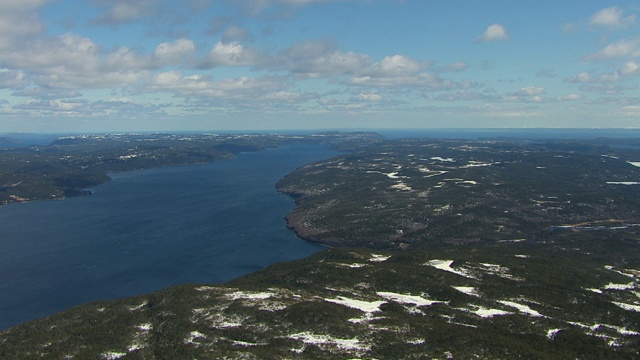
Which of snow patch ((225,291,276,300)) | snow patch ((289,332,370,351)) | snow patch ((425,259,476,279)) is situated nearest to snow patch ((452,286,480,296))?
snow patch ((425,259,476,279))

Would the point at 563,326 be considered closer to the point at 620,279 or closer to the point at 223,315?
the point at 620,279

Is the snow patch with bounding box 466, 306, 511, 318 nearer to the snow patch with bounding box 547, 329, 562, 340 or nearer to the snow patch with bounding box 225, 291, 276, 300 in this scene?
the snow patch with bounding box 547, 329, 562, 340

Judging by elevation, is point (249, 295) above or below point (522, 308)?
above

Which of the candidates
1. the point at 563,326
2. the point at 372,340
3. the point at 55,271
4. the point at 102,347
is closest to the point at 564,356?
the point at 563,326

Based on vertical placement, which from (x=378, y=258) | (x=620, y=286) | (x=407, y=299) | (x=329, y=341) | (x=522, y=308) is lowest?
(x=378, y=258)

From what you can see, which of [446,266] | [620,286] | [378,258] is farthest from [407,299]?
[620,286]

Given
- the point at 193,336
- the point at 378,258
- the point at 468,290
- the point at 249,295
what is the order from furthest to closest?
the point at 378,258, the point at 468,290, the point at 249,295, the point at 193,336

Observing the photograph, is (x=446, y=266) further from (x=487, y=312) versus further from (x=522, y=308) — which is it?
(x=487, y=312)

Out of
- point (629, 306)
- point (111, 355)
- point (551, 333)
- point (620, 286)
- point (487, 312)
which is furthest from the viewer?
point (620, 286)

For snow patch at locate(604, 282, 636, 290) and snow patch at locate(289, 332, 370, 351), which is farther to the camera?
snow patch at locate(604, 282, 636, 290)

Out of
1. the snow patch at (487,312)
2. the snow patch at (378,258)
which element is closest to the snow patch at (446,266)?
the snow patch at (378,258)

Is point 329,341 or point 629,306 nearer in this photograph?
point 329,341
